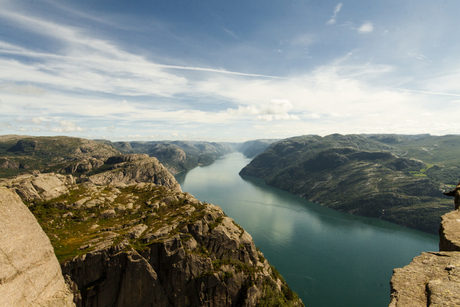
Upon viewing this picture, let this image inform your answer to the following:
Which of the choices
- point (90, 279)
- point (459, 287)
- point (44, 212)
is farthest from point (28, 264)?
point (44, 212)

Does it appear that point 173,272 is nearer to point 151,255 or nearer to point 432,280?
point 151,255

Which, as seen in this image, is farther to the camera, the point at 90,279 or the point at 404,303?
the point at 90,279

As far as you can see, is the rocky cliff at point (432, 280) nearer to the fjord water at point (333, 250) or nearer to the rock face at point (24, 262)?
the rock face at point (24, 262)

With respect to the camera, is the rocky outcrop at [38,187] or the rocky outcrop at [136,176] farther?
the rocky outcrop at [136,176]

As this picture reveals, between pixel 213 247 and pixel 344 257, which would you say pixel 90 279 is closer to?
pixel 213 247

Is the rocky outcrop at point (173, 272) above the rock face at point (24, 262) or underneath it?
underneath

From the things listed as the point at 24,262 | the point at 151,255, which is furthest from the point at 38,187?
the point at 24,262

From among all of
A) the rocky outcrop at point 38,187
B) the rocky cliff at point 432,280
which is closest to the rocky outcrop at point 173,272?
the rocky outcrop at point 38,187
